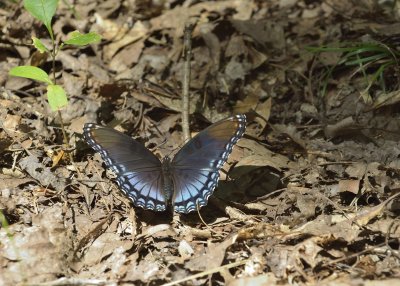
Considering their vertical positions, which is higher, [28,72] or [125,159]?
[28,72]

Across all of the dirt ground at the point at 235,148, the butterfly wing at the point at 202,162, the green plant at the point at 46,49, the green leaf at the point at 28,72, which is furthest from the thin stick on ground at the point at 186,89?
the green leaf at the point at 28,72

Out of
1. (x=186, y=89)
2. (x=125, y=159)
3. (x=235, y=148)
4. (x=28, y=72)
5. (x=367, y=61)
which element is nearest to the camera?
(x=28, y=72)

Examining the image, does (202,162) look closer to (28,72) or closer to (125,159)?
(125,159)

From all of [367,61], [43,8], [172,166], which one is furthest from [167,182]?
[367,61]

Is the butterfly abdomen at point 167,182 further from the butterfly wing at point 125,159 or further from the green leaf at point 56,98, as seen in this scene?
the green leaf at point 56,98

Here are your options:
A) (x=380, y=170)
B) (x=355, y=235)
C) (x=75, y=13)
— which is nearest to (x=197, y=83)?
(x=75, y=13)

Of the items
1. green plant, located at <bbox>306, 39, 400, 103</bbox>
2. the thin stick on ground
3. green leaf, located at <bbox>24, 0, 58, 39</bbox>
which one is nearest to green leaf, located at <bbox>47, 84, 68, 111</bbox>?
green leaf, located at <bbox>24, 0, 58, 39</bbox>
